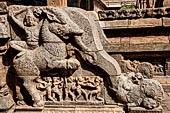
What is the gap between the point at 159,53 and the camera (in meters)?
4.36

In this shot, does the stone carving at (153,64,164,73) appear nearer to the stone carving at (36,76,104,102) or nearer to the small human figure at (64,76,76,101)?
the stone carving at (36,76,104,102)

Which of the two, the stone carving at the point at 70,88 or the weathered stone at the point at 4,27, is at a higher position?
the weathered stone at the point at 4,27

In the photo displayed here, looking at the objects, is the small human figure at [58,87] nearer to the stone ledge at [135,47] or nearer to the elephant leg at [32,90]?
the elephant leg at [32,90]

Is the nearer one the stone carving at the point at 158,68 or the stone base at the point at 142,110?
the stone base at the point at 142,110

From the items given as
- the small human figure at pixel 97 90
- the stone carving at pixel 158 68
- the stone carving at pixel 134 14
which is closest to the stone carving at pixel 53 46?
the small human figure at pixel 97 90

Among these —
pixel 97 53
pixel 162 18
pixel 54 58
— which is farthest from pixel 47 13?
pixel 162 18

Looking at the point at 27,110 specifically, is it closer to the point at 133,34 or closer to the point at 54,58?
the point at 54,58

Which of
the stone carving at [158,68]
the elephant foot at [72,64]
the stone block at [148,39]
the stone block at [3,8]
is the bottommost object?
the stone carving at [158,68]

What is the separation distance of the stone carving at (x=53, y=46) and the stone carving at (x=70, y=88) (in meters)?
0.02

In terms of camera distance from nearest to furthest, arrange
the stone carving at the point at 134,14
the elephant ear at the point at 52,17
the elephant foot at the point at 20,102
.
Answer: the elephant ear at the point at 52,17 → the stone carving at the point at 134,14 → the elephant foot at the point at 20,102

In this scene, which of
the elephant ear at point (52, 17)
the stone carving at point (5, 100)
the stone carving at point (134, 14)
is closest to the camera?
the elephant ear at point (52, 17)

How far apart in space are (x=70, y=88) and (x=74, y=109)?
0.50 metres

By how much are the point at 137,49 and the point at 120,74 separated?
2.53 ft

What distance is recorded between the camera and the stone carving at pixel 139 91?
389 cm
